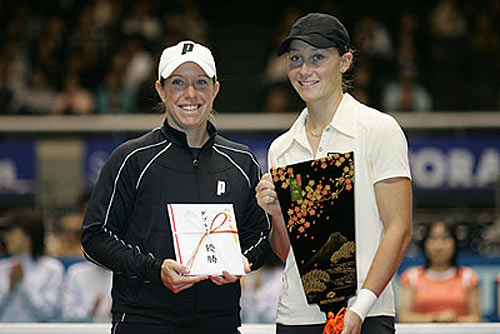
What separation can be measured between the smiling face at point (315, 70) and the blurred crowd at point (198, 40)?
792cm

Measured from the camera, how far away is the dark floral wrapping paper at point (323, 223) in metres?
3.25

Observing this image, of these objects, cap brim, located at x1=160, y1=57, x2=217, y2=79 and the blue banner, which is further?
the blue banner

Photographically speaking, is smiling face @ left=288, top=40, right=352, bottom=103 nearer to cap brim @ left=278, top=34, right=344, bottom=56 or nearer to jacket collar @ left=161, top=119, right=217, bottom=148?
cap brim @ left=278, top=34, right=344, bottom=56

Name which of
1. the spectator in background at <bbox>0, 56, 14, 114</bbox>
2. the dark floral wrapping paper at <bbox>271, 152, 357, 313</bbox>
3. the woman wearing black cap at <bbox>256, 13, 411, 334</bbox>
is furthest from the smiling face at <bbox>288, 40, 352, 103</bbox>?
the spectator in background at <bbox>0, 56, 14, 114</bbox>

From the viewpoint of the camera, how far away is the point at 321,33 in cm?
329

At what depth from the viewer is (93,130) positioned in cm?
1126

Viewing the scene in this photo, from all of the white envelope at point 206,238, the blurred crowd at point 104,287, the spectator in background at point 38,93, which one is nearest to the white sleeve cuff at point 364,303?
the white envelope at point 206,238

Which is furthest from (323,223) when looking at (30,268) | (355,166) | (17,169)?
(17,169)

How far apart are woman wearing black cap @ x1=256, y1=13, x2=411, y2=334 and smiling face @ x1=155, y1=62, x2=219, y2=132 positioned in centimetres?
33

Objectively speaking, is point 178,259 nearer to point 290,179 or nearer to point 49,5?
point 290,179

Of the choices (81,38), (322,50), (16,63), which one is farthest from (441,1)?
(322,50)

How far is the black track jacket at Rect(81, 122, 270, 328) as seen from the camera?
3361 mm

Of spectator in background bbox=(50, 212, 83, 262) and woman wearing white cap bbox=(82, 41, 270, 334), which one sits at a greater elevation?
woman wearing white cap bbox=(82, 41, 270, 334)

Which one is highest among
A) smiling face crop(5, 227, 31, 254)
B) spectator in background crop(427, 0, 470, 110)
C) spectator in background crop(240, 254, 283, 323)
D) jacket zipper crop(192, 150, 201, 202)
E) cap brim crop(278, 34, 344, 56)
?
spectator in background crop(427, 0, 470, 110)
